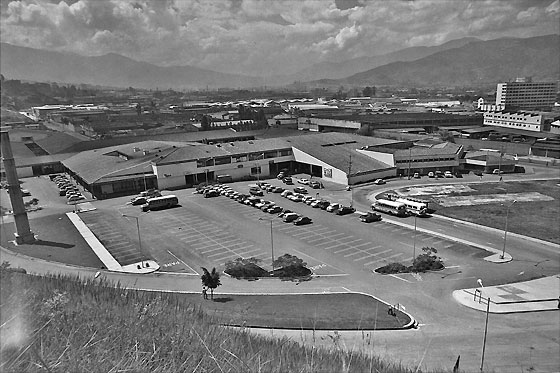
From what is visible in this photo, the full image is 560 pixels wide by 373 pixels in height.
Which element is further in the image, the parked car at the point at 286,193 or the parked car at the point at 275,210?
the parked car at the point at 286,193

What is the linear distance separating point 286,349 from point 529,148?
42963mm

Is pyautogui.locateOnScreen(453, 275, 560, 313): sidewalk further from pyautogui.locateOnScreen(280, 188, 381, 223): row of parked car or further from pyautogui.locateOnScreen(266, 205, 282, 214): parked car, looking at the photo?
pyautogui.locateOnScreen(266, 205, 282, 214): parked car

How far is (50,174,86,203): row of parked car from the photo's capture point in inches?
955

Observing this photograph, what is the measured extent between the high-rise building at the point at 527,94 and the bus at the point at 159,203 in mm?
78600

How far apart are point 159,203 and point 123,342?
19.1 meters

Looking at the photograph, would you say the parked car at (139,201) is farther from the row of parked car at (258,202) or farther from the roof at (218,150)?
the roof at (218,150)

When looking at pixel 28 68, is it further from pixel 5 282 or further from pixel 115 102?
pixel 115 102

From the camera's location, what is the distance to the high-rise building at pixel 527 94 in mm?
79312

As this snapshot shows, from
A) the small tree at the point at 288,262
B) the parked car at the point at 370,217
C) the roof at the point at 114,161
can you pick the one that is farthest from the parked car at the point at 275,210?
the roof at the point at 114,161

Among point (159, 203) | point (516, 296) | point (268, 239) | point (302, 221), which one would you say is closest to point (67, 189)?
point (159, 203)

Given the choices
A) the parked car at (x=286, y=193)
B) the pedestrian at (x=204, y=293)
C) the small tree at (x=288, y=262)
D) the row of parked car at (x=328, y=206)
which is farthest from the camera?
the parked car at (x=286, y=193)

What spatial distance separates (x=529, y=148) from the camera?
38875mm

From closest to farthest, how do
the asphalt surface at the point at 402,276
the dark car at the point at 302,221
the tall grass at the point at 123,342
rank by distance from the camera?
the tall grass at the point at 123,342 → the asphalt surface at the point at 402,276 → the dark car at the point at 302,221

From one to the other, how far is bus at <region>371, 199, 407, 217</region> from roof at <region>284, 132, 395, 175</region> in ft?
22.8
